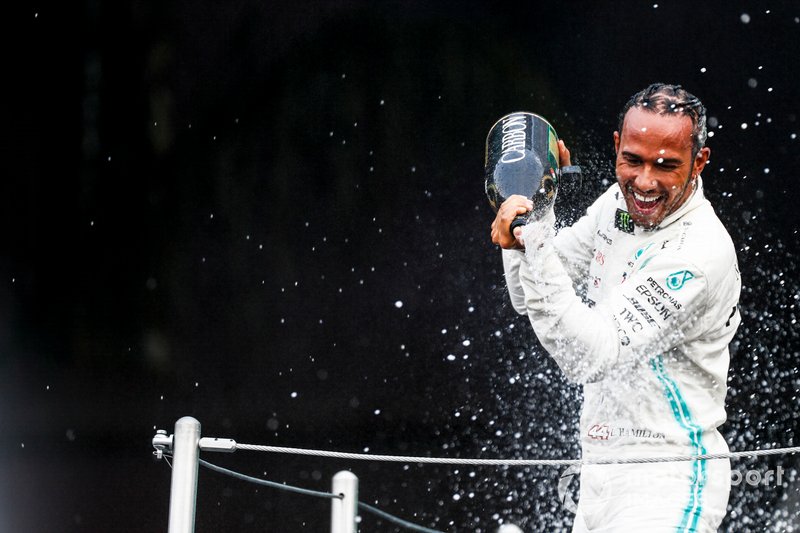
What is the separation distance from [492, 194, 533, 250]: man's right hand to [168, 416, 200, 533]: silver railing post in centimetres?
61

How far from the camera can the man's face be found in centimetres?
199

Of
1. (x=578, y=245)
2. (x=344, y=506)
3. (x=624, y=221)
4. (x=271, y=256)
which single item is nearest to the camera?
(x=344, y=506)

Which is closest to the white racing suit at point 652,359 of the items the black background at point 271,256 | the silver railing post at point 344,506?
the silver railing post at point 344,506

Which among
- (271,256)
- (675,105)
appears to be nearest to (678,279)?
(675,105)

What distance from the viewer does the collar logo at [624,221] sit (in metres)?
2.10

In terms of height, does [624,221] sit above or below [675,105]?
below

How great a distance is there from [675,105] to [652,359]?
0.46m

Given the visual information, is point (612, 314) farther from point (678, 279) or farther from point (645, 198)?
point (645, 198)

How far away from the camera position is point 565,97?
3.76m

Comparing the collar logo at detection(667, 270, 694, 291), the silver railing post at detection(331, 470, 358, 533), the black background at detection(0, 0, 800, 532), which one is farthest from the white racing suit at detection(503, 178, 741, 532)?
the black background at detection(0, 0, 800, 532)

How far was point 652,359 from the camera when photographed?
77.8 inches

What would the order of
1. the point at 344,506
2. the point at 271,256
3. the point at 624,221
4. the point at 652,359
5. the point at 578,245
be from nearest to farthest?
the point at 344,506 → the point at 652,359 → the point at 624,221 → the point at 578,245 → the point at 271,256

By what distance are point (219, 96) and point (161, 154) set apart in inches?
11.6

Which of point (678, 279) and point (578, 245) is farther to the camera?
point (578, 245)
